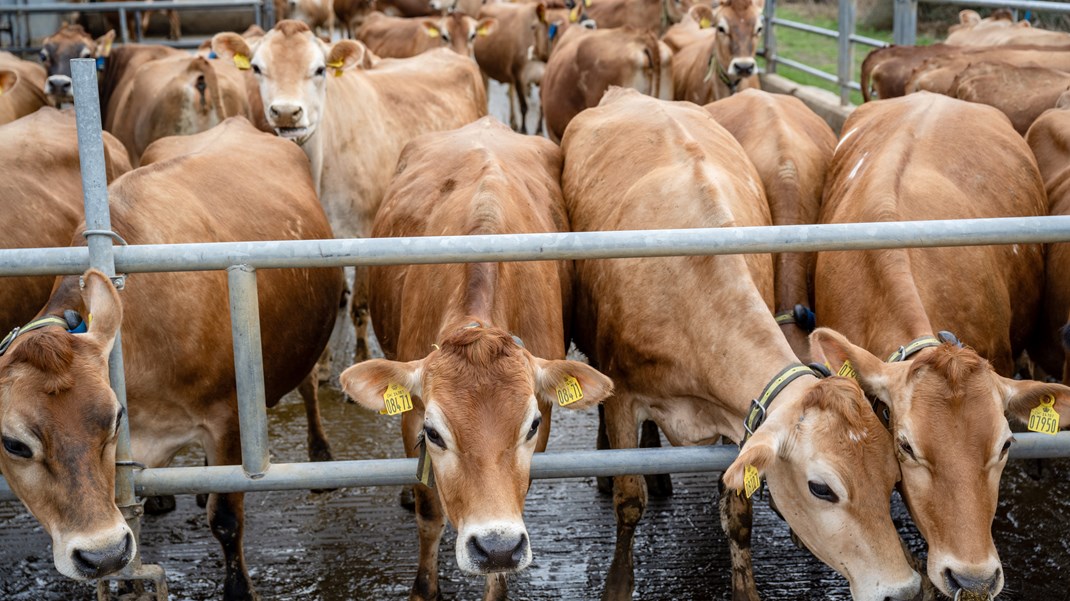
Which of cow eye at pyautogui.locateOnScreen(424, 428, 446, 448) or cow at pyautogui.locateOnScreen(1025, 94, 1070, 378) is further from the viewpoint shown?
cow at pyautogui.locateOnScreen(1025, 94, 1070, 378)

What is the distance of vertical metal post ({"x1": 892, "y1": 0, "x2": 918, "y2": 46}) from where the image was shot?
993cm

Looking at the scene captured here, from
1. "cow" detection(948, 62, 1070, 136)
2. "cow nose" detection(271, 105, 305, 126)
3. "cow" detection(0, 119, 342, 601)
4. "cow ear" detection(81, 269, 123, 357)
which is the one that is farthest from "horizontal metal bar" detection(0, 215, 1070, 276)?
"cow" detection(948, 62, 1070, 136)

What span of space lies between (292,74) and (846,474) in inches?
179

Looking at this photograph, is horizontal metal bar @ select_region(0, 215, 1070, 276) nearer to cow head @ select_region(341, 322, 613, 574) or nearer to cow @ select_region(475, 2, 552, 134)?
cow head @ select_region(341, 322, 613, 574)

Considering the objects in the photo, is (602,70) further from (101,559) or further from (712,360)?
(101,559)

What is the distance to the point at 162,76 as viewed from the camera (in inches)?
354

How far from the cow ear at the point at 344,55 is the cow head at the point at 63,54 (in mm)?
4041

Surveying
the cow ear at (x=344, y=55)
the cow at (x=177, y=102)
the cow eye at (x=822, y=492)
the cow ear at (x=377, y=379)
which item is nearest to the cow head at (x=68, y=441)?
the cow ear at (x=377, y=379)

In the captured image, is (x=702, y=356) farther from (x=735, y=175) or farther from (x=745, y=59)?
(x=745, y=59)

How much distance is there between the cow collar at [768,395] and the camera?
3590mm

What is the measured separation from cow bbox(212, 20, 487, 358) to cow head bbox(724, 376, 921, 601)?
158 inches

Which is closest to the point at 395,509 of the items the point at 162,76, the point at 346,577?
the point at 346,577

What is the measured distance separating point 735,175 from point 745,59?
5279mm

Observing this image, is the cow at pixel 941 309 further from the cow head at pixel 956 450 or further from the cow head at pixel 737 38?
the cow head at pixel 737 38
